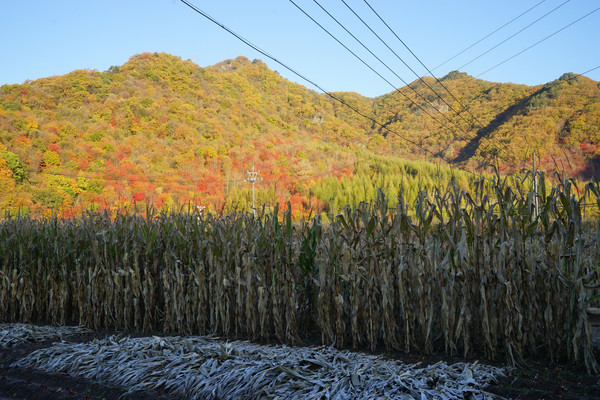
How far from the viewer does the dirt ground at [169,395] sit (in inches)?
103

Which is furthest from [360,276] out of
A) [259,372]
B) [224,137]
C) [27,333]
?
[224,137]

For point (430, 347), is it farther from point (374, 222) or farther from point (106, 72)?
point (106, 72)

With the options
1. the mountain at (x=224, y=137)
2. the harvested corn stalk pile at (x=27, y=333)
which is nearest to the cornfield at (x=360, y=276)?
the harvested corn stalk pile at (x=27, y=333)

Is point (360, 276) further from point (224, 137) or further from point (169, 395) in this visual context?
point (224, 137)

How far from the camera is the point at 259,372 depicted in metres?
2.93

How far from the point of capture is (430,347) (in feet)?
12.3

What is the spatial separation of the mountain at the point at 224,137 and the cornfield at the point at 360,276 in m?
16.6

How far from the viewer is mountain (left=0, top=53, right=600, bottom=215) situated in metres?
30.3

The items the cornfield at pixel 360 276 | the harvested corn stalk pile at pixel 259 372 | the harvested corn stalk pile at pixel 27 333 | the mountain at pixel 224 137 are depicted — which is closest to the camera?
the harvested corn stalk pile at pixel 259 372

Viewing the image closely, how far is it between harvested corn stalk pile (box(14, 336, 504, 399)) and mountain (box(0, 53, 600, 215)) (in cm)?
1853

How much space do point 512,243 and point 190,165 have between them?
35534mm

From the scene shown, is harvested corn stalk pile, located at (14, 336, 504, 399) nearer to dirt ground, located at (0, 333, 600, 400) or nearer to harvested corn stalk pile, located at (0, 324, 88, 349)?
dirt ground, located at (0, 333, 600, 400)

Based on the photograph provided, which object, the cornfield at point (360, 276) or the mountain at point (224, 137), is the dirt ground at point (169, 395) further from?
the mountain at point (224, 137)

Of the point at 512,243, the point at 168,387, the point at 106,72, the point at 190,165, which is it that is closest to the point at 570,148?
the point at 190,165
